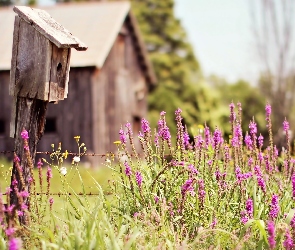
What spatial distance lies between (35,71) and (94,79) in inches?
595

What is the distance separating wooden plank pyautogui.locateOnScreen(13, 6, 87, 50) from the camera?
6.04m

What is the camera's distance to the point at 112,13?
898 inches

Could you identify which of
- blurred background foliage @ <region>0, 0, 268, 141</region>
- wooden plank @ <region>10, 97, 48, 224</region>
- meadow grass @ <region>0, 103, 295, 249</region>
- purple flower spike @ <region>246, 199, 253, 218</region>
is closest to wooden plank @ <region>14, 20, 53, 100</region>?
wooden plank @ <region>10, 97, 48, 224</region>

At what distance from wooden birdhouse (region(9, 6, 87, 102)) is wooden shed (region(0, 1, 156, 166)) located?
13.7m

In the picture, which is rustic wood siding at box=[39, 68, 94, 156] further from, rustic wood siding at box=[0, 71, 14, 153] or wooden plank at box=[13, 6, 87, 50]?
wooden plank at box=[13, 6, 87, 50]

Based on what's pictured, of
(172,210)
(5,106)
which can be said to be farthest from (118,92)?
(172,210)

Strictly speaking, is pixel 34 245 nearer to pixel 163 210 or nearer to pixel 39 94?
pixel 163 210

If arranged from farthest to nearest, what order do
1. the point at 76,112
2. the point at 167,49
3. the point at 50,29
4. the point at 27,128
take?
the point at 167,49
the point at 76,112
the point at 50,29
the point at 27,128

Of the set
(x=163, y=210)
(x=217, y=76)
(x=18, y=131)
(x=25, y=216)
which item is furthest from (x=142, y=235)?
(x=217, y=76)

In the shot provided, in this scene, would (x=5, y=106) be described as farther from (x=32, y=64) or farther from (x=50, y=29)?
(x=50, y=29)

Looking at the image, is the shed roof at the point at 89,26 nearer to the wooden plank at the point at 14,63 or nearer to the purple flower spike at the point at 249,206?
the wooden plank at the point at 14,63

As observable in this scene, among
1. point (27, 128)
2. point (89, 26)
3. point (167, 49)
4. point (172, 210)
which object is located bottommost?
point (172, 210)

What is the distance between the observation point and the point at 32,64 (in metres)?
6.27

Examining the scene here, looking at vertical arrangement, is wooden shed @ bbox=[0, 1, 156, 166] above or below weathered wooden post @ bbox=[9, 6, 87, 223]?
above
